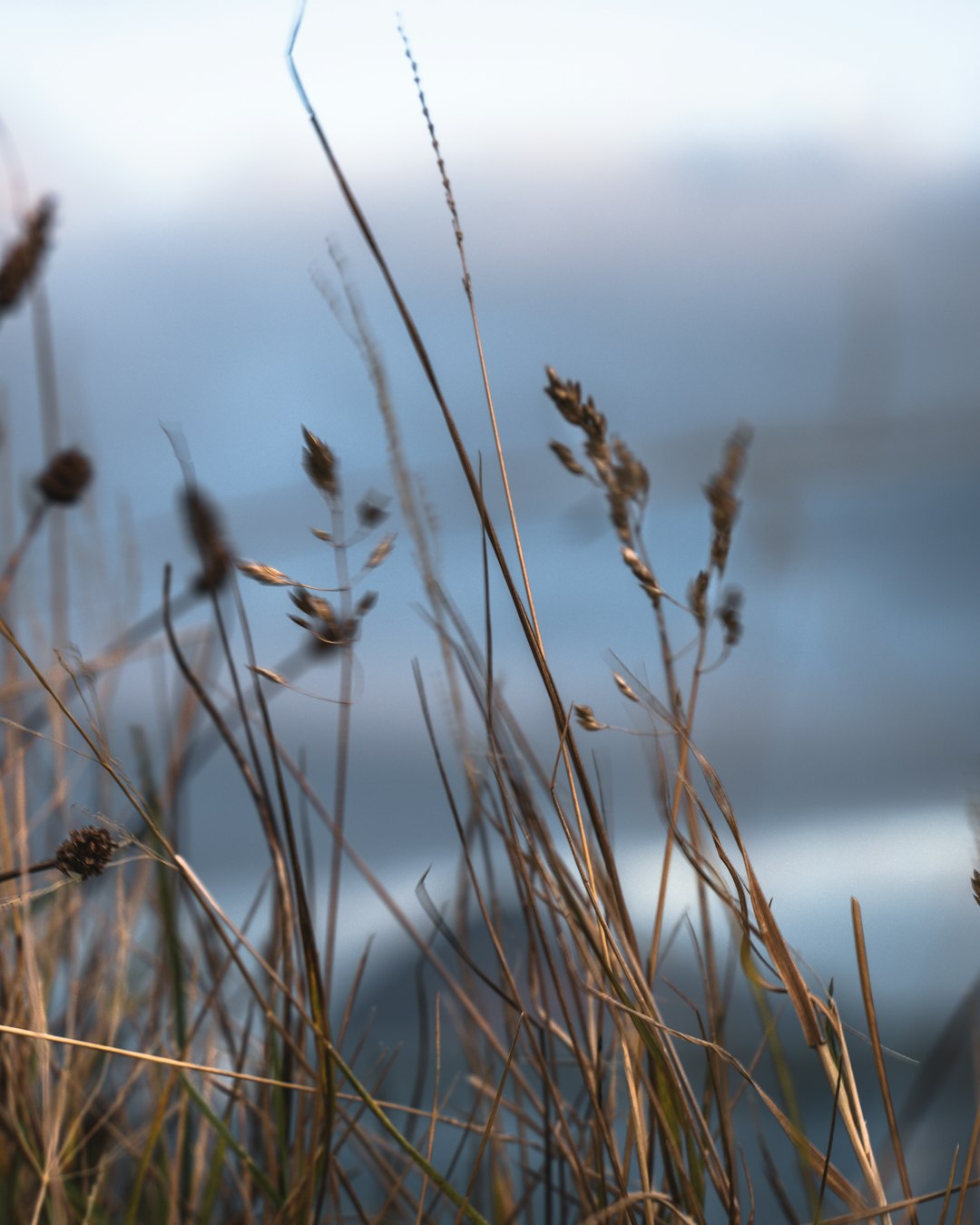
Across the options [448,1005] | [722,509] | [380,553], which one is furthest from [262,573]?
[448,1005]

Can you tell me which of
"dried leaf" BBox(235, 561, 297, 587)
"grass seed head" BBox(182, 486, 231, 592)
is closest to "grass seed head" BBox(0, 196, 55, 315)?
"grass seed head" BBox(182, 486, 231, 592)

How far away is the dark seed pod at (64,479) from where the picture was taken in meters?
0.81

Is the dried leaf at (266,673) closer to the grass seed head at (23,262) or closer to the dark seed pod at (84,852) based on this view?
the dark seed pod at (84,852)

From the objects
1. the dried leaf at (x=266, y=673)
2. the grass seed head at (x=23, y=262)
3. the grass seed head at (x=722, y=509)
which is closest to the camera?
the dried leaf at (x=266, y=673)

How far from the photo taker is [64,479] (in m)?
0.81

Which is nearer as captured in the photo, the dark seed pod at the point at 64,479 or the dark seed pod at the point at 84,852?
the dark seed pod at the point at 84,852

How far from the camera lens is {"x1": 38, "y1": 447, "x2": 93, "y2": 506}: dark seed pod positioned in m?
0.81

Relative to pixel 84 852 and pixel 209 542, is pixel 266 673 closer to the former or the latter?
pixel 84 852

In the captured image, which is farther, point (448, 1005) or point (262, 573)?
point (448, 1005)

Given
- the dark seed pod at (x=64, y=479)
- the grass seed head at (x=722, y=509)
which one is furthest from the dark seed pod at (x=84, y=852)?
the dark seed pod at (x=64, y=479)

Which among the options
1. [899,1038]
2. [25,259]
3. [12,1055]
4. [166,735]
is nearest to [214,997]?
[12,1055]

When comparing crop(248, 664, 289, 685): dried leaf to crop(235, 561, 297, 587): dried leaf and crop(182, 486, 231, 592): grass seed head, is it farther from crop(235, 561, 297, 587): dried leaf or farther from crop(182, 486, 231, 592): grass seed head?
crop(182, 486, 231, 592): grass seed head

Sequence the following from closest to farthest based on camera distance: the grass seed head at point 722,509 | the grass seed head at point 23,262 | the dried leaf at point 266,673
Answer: the dried leaf at point 266,673 → the grass seed head at point 722,509 → the grass seed head at point 23,262

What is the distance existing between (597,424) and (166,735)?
1.66 ft
